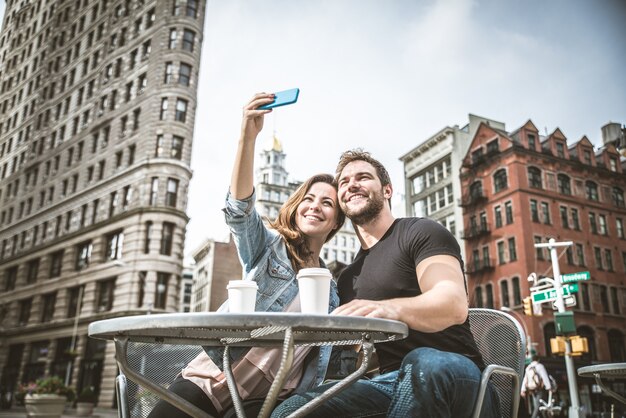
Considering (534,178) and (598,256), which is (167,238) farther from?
(598,256)

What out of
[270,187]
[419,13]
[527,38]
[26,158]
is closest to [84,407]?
Answer: [419,13]

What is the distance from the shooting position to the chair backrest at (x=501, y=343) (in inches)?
90.0

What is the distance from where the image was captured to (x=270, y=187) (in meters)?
90.2

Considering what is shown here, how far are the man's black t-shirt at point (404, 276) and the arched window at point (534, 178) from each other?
3745 centimetres

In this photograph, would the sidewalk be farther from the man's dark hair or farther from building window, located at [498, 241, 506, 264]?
building window, located at [498, 241, 506, 264]

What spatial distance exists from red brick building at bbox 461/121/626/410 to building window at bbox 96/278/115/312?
25.5m

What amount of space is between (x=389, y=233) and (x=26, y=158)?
47413 mm

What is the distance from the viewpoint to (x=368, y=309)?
1.78m

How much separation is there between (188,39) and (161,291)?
17.7 m

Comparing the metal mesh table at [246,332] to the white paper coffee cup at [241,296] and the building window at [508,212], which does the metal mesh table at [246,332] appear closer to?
the white paper coffee cup at [241,296]

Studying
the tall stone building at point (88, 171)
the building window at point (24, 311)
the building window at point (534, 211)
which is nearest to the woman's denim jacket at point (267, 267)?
the tall stone building at point (88, 171)

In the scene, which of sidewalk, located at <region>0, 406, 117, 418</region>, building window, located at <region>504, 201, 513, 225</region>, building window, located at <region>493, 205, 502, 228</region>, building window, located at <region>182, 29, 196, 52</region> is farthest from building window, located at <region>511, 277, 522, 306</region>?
building window, located at <region>182, 29, 196, 52</region>

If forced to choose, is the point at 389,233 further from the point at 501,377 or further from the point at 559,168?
the point at 559,168

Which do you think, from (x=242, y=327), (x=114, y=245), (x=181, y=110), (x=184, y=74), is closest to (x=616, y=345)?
(x=181, y=110)
